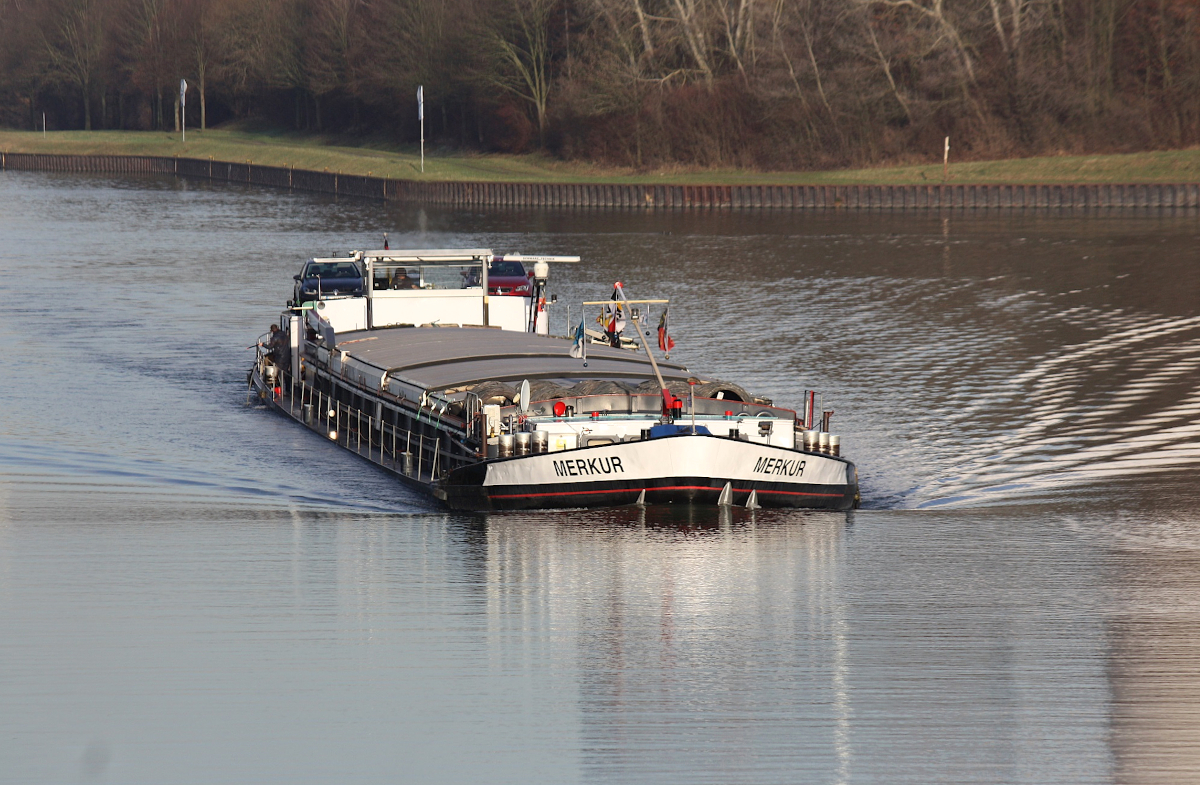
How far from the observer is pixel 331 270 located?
44562 millimetres

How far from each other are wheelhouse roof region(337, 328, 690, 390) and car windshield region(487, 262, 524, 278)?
12878mm

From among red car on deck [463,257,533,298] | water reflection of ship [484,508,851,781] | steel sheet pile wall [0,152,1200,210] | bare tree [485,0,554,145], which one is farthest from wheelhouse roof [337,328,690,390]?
bare tree [485,0,554,145]

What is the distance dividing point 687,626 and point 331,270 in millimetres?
28364

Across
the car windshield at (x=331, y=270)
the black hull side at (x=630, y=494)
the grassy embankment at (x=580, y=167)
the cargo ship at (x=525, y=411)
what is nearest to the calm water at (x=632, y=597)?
the black hull side at (x=630, y=494)

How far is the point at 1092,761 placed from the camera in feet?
46.6

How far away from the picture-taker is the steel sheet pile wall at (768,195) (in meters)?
86.2

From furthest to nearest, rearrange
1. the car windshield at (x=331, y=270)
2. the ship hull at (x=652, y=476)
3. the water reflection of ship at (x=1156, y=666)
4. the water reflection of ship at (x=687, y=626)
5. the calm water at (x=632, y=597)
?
the car windshield at (x=331, y=270), the ship hull at (x=652, y=476), the water reflection of ship at (x=687, y=626), the calm water at (x=632, y=597), the water reflection of ship at (x=1156, y=666)

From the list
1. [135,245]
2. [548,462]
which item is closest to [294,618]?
[548,462]

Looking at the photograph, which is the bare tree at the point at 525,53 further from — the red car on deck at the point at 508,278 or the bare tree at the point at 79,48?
the bare tree at the point at 79,48

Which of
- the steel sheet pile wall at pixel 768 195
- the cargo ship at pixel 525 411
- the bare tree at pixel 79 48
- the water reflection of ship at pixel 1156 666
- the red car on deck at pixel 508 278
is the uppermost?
the bare tree at pixel 79 48

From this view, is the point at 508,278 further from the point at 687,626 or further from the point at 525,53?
the point at 525,53

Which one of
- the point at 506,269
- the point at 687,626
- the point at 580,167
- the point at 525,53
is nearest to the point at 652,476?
the point at 687,626

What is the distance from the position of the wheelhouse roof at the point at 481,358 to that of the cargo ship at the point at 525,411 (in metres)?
0.05

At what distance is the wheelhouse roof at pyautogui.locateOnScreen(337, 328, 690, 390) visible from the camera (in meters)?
26.9
